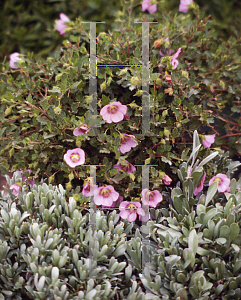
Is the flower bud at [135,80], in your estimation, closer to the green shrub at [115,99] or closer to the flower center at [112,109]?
the green shrub at [115,99]

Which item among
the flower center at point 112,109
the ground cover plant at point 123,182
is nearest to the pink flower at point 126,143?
the ground cover plant at point 123,182

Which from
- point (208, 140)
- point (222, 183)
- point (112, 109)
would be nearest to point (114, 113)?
point (112, 109)

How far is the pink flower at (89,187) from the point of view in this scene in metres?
1.39

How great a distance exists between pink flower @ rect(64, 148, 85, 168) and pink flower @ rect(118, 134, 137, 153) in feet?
0.66

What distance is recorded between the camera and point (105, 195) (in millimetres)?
1418

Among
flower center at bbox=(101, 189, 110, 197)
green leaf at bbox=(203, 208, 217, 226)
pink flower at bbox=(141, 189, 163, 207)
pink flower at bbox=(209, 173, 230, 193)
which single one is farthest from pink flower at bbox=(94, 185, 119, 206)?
pink flower at bbox=(209, 173, 230, 193)

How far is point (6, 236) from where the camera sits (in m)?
1.25

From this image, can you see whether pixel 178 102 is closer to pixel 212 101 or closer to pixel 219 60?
pixel 212 101

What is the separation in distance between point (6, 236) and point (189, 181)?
89 centimetres

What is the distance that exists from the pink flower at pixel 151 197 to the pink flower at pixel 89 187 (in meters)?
0.25

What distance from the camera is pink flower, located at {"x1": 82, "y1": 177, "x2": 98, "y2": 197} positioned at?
1.39 m

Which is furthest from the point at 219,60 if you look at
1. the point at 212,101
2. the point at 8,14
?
the point at 8,14

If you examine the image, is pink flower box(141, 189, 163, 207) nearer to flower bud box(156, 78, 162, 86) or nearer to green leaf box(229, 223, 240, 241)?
green leaf box(229, 223, 240, 241)

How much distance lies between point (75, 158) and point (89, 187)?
17cm
